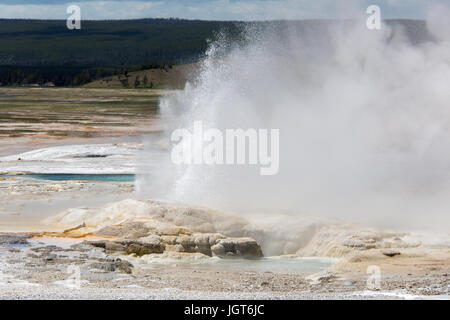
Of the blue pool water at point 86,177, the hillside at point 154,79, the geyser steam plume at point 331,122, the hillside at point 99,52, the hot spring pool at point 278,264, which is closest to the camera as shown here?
the hot spring pool at point 278,264

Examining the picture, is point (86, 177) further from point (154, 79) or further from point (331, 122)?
point (154, 79)

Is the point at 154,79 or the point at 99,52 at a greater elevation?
the point at 99,52

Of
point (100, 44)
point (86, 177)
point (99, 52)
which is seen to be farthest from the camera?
point (100, 44)

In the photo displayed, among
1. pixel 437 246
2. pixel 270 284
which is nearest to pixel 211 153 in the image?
pixel 437 246

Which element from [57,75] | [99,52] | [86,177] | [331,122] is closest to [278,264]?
[331,122]

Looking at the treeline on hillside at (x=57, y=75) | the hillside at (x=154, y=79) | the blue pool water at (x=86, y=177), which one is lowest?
the blue pool water at (x=86, y=177)

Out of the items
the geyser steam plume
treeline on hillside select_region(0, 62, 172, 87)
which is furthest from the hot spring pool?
treeline on hillside select_region(0, 62, 172, 87)

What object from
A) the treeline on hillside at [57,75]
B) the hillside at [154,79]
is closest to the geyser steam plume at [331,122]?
the hillside at [154,79]

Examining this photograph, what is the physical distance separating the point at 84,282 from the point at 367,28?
9797mm

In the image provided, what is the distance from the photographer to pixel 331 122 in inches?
641

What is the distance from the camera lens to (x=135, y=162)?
19719mm

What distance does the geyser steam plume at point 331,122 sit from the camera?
42.9 ft

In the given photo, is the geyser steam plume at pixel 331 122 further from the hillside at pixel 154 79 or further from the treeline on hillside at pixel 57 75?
the treeline on hillside at pixel 57 75

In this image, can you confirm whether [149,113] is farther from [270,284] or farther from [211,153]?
[270,284]
